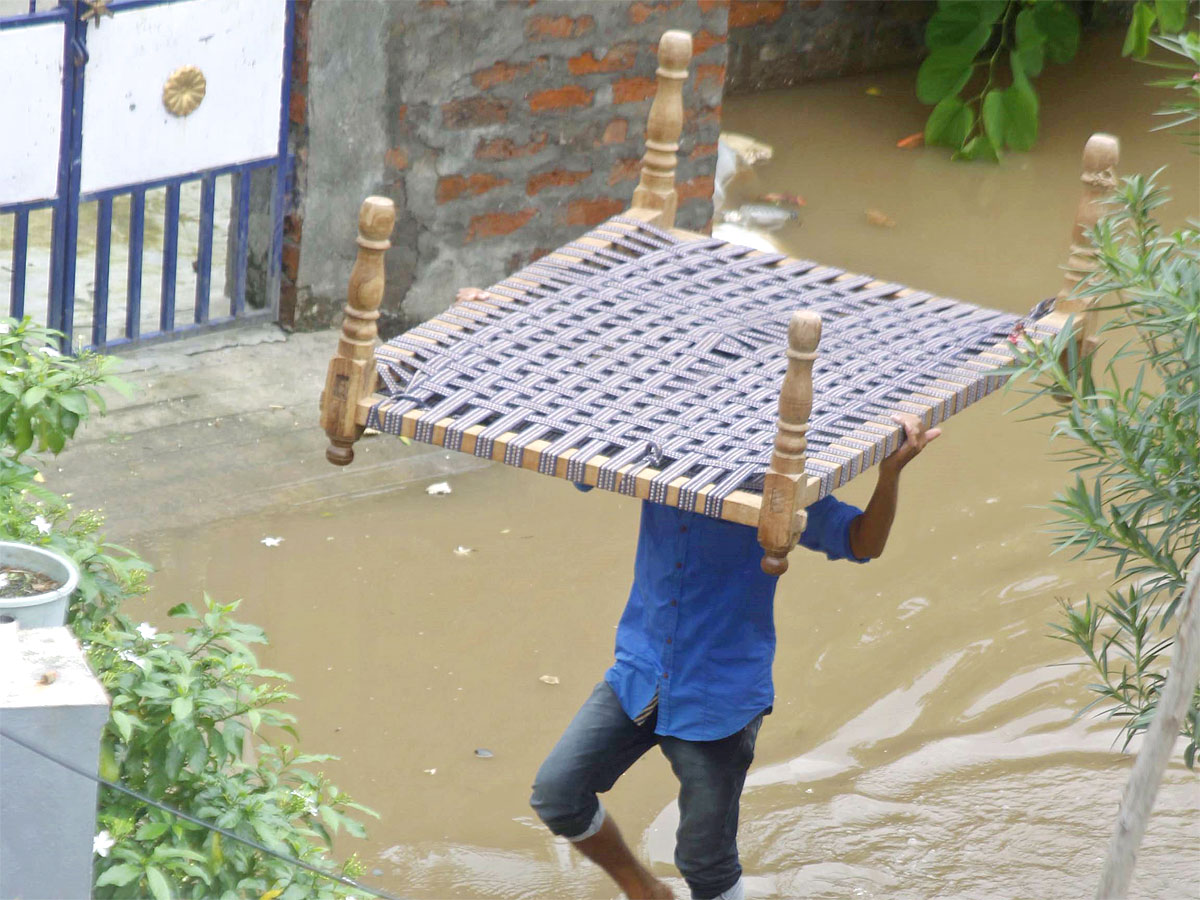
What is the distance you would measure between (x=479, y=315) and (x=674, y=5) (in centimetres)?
317

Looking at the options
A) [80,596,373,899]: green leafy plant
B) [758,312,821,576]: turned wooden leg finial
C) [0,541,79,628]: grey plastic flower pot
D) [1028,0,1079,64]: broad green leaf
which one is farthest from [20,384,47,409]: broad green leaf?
[1028,0,1079,64]: broad green leaf

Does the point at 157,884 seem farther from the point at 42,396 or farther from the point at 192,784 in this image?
the point at 42,396

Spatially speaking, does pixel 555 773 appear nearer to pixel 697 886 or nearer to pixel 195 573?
pixel 697 886

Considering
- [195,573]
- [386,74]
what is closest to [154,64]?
[386,74]

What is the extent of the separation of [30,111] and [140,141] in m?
0.40

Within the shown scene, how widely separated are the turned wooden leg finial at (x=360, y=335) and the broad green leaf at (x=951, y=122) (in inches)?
259

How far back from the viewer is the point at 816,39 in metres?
9.65

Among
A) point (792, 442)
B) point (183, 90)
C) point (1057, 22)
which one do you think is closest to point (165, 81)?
point (183, 90)

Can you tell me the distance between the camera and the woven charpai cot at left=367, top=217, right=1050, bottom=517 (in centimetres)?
279

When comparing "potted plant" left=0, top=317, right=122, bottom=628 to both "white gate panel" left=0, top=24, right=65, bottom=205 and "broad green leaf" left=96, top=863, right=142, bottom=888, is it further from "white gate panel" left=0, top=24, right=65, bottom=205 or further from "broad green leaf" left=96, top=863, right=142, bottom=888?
"white gate panel" left=0, top=24, right=65, bottom=205

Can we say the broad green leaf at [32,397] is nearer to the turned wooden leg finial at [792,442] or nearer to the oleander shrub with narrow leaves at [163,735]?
the oleander shrub with narrow leaves at [163,735]

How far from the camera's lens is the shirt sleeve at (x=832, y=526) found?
3.25m

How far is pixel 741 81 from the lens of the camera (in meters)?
9.41

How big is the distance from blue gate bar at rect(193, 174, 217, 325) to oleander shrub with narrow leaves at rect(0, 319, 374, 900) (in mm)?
2646
